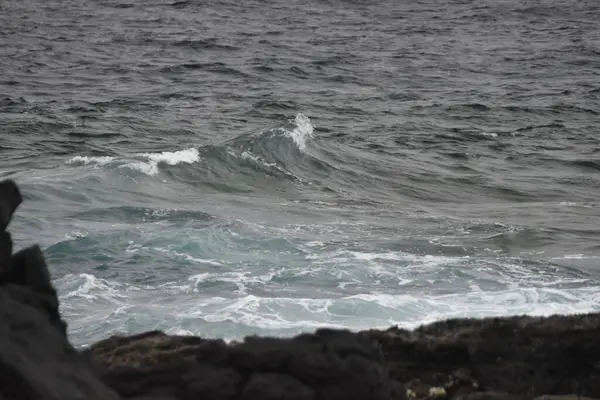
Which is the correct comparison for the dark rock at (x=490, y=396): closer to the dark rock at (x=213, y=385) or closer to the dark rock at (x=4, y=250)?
the dark rock at (x=213, y=385)

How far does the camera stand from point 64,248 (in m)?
16.7

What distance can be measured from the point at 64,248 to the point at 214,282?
121 inches

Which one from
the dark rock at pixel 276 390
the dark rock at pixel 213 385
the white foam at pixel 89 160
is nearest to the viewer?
the dark rock at pixel 276 390

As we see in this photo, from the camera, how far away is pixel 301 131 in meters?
30.0

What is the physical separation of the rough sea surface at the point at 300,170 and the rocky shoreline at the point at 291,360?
5681mm

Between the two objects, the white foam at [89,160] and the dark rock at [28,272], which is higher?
the dark rock at [28,272]

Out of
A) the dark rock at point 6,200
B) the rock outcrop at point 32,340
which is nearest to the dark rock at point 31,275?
the rock outcrop at point 32,340

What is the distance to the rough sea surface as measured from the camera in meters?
14.6

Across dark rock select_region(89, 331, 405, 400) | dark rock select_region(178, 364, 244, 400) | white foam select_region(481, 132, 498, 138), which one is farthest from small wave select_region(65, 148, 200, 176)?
dark rock select_region(178, 364, 244, 400)

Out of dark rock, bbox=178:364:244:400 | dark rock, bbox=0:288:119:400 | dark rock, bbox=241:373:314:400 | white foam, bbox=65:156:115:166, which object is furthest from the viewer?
white foam, bbox=65:156:115:166

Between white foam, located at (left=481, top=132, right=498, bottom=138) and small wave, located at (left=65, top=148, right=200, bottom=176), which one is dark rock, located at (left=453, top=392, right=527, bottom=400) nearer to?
small wave, located at (left=65, top=148, right=200, bottom=176)

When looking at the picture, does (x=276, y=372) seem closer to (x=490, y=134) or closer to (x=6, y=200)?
(x=6, y=200)

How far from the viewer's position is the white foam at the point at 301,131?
28.8 meters

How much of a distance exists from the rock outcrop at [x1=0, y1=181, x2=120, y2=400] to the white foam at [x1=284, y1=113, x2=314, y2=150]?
22.2 metres
